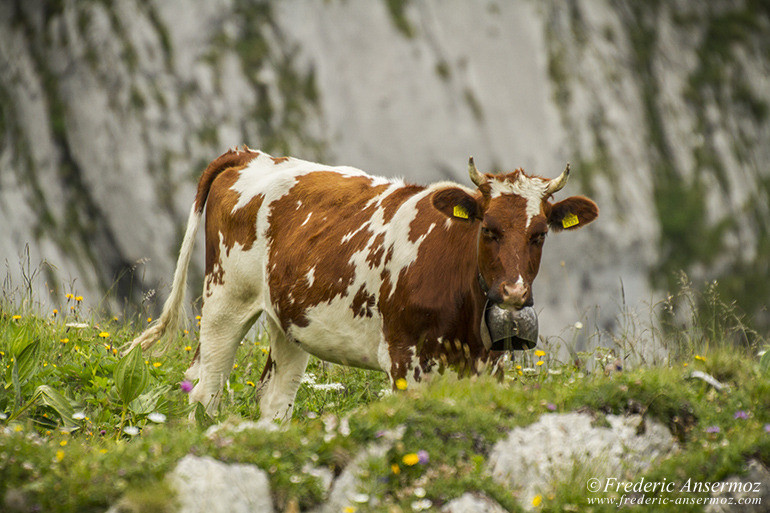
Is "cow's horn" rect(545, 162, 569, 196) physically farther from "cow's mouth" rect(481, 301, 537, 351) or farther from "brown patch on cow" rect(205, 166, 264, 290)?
"brown patch on cow" rect(205, 166, 264, 290)

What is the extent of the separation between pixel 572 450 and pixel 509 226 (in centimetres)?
144

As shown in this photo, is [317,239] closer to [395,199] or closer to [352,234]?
[352,234]

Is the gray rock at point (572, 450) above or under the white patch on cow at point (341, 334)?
above

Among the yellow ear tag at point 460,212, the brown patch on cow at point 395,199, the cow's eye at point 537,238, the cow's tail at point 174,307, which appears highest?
the yellow ear tag at point 460,212

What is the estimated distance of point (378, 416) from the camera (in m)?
3.85

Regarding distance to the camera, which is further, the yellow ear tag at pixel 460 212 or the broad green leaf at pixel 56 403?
the yellow ear tag at pixel 460 212

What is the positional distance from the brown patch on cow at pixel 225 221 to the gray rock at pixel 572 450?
3020 mm

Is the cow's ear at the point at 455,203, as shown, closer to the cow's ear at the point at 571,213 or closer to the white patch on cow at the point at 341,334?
the cow's ear at the point at 571,213

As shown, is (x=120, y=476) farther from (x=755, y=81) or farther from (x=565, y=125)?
(x=755, y=81)

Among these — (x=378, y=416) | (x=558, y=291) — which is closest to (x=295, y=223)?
(x=378, y=416)

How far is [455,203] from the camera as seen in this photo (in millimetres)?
5043

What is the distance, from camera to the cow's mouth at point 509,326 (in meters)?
4.69

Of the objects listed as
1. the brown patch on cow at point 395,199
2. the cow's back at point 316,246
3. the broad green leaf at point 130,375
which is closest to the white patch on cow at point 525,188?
the cow's back at point 316,246

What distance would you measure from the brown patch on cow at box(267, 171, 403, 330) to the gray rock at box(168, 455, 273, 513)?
6.57 feet
